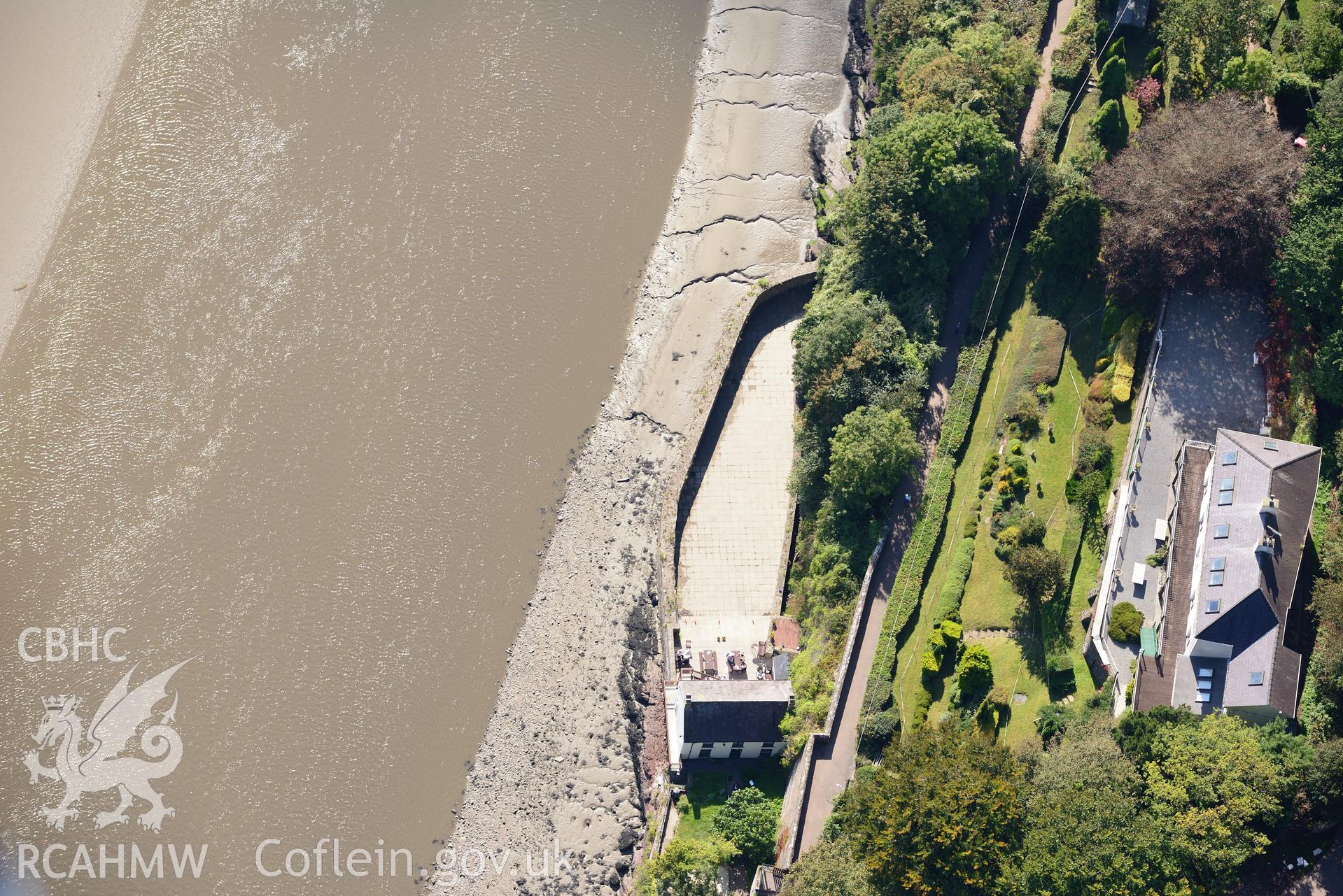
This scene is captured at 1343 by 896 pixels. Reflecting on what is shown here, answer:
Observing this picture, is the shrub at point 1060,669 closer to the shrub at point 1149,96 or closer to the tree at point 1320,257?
the tree at point 1320,257

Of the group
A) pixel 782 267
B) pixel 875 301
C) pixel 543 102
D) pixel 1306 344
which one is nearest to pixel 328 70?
pixel 543 102

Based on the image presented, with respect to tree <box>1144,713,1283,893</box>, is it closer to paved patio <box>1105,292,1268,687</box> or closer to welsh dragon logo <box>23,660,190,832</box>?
paved patio <box>1105,292,1268,687</box>

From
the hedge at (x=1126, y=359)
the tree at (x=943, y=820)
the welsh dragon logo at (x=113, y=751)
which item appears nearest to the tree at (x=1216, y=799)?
the tree at (x=943, y=820)

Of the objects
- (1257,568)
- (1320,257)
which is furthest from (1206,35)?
(1257,568)

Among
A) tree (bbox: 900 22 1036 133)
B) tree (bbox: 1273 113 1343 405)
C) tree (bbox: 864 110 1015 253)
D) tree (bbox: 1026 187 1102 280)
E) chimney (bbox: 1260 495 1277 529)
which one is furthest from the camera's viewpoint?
tree (bbox: 900 22 1036 133)

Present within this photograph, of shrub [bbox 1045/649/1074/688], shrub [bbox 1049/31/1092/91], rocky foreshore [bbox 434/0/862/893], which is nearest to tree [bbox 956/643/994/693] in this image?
shrub [bbox 1045/649/1074/688]

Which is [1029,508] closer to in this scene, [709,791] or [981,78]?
[709,791]
